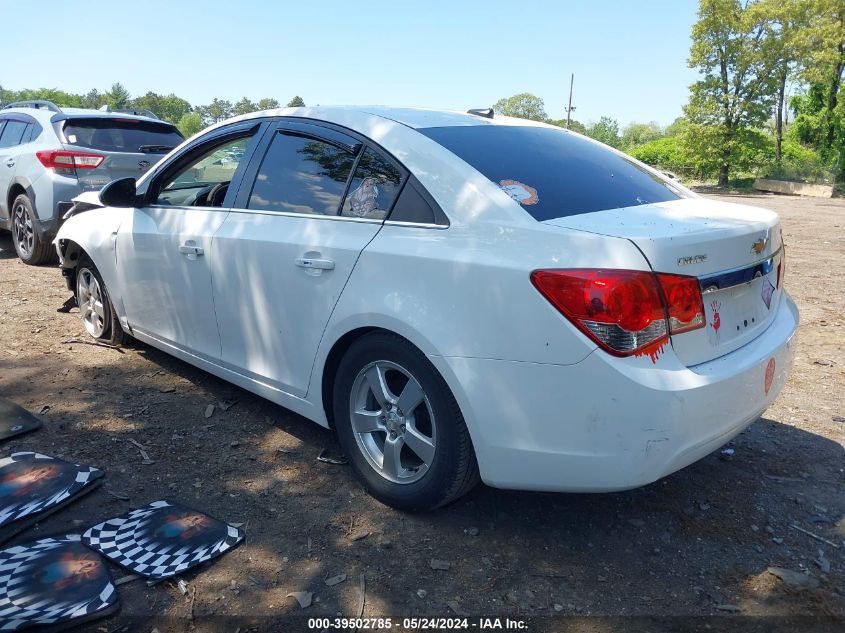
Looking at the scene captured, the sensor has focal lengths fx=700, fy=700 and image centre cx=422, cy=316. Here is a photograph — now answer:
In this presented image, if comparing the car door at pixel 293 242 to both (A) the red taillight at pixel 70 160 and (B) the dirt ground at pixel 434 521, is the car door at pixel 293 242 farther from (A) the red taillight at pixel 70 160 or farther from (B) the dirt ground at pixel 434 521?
(A) the red taillight at pixel 70 160

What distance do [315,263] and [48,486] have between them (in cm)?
158

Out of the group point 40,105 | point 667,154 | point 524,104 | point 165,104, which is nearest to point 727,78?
point 667,154

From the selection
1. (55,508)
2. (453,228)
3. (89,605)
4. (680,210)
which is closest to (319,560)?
(89,605)

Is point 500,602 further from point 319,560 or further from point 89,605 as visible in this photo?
point 89,605

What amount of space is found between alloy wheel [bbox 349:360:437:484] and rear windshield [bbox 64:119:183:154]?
585 centimetres

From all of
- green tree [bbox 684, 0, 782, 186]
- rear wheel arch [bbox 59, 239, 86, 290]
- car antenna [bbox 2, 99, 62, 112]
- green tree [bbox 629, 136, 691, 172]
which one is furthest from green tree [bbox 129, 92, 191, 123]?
rear wheel arch [bbox 59, 239, 86, 290]

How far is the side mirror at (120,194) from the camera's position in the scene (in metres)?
4.34

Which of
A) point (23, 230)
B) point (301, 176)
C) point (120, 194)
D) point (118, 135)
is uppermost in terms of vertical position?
point (118, 135)

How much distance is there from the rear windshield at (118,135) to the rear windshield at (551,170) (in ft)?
18.5

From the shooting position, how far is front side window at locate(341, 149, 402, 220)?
3049 millimetres

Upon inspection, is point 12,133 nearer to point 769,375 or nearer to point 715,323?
point 715,323

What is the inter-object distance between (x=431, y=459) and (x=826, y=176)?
39540 millimetres

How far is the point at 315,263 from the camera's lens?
124 inches

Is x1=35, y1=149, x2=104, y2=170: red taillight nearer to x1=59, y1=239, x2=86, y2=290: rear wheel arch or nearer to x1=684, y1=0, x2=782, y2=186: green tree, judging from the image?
x1=59, y1=239, x2=86, y2=290: rear wheel arch
